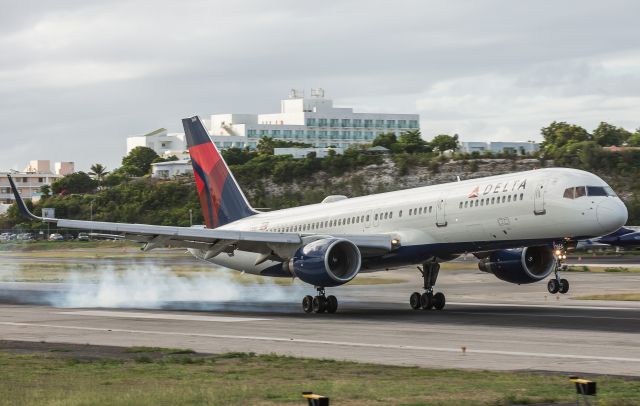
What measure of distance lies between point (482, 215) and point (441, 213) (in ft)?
6.26

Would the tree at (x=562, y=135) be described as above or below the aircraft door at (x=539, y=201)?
above

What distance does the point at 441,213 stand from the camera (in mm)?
39531

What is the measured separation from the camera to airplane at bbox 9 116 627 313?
120ft

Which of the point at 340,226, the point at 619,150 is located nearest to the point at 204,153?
the point at 340,226

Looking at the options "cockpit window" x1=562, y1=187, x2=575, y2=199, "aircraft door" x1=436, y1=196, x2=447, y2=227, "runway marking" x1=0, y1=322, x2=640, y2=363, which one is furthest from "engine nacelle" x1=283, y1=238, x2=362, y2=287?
"cockpit window" x1=562, y1=187, x2=575, y2=199

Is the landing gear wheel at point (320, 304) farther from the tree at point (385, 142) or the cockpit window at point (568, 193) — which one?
the tree at point (385, 142)

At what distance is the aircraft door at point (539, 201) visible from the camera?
36.6 metres

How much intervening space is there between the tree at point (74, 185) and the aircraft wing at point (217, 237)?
12906cm

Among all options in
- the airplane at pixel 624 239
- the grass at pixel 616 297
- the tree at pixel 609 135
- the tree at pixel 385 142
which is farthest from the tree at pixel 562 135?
the grass at pixel 616 297

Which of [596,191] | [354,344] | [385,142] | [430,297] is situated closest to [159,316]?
[430,297]

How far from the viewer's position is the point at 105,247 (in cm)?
11262

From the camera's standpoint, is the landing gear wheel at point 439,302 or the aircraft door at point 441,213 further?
the landing gear wheel at point 439,302

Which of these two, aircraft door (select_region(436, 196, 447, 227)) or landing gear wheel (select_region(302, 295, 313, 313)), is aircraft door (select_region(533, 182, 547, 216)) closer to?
aircraft door (select_region(436, 196, 447, 227))

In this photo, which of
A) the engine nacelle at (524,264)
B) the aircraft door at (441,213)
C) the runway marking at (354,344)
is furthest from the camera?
the engine nacelle at (524,264)
